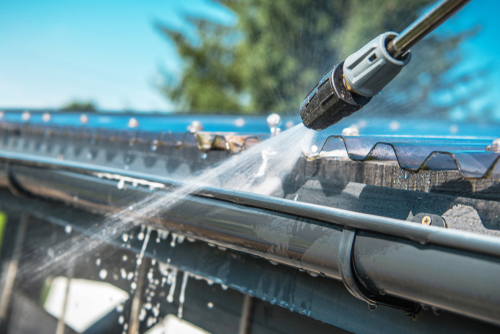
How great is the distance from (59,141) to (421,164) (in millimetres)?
3115

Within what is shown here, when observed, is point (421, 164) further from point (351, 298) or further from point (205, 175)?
point (205, 175)

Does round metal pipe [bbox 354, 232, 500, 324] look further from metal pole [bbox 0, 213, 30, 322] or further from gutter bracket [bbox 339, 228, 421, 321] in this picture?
metal pole [bbox 0, 213, 30, 322]

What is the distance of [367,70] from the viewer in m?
0.92

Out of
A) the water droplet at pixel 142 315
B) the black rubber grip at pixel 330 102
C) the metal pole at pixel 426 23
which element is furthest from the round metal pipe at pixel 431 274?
the water droplet at pixel 142 315

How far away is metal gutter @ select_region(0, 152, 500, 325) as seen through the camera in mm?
777

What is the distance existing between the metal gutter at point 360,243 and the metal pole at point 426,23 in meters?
0.46

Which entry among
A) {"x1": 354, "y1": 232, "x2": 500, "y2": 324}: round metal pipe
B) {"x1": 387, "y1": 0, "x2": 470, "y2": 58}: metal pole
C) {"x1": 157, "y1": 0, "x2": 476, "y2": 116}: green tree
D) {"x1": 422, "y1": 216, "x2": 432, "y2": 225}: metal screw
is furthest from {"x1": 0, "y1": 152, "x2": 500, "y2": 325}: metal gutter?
{"x1": 157, "y1": 0, "x2": 476, "y2": 116}: green tree

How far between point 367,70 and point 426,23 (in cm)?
19

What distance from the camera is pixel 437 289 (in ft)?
2.72

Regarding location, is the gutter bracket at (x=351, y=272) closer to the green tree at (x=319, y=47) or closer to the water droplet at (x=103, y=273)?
the water droplet at (x=103, y=273)

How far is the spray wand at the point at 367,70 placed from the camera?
0.76 meters

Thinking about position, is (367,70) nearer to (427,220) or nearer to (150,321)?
(427,220)

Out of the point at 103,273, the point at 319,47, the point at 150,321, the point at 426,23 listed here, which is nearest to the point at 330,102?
the point at 426,23

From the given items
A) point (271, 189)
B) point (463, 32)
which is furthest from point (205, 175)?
point (463, 32)
